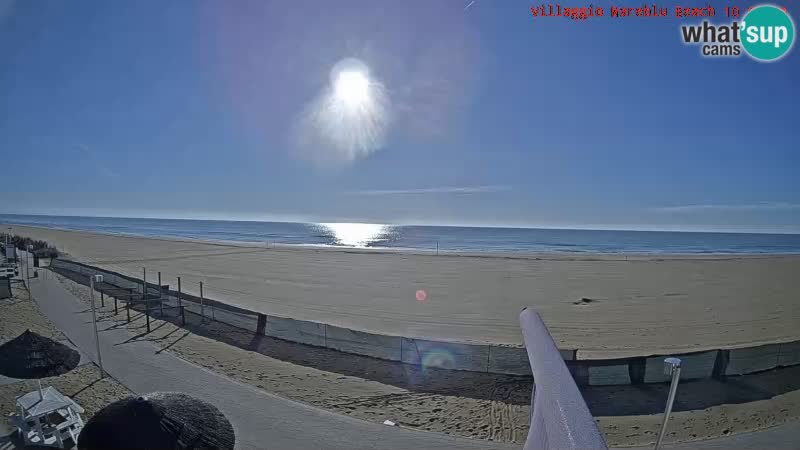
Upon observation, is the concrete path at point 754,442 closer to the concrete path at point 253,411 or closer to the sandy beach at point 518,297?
the concrete path at point 253,411

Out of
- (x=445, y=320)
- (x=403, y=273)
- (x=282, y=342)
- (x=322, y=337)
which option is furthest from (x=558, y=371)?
(x=403, y=273)

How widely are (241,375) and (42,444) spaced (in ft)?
11.5

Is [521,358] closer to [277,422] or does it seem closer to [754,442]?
[754,442]

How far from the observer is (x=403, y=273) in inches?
1037

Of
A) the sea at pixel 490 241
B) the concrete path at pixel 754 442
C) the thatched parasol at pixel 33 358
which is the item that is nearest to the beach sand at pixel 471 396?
the concrete path at pixel 754 442

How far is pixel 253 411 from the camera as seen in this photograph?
704 cm

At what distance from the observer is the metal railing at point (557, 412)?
118cm

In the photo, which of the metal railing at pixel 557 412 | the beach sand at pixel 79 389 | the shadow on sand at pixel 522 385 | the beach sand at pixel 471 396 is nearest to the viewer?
the metal railing at pixel 557 412

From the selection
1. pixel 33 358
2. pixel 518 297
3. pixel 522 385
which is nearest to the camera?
pixel 33 358

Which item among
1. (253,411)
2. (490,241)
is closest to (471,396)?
(253,411)

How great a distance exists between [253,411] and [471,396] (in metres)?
4.66

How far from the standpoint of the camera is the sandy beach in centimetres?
1270

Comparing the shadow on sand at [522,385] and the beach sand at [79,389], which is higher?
the beach sand at [79,389]

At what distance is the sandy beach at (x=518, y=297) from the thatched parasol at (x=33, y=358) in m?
8.35
